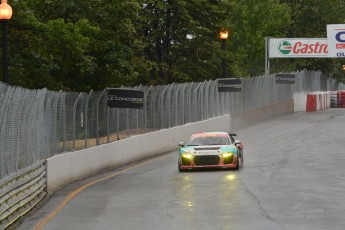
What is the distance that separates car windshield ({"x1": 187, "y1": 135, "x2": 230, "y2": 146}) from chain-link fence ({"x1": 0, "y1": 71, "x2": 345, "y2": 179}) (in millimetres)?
3052

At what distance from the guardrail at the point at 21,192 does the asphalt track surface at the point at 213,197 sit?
288 mm

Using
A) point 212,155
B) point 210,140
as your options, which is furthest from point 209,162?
point 210,140

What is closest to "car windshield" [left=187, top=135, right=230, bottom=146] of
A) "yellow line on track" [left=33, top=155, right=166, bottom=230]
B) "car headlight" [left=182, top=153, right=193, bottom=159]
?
"car headlight" [left=182, top=153, right=193, bottom=159]

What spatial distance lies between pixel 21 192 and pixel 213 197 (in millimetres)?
4164

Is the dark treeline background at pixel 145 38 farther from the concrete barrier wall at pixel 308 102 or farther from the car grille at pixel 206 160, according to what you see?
the car grille at pixel 206 160

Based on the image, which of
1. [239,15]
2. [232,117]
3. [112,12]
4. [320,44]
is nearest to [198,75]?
[232,117]

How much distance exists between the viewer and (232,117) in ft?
171

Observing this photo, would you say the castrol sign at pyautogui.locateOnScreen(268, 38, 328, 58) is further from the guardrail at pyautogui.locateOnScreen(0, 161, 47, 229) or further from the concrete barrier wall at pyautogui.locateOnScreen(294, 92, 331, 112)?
the guardrail at pyautogui.locateOnScreen(0, 161, 47, 229)

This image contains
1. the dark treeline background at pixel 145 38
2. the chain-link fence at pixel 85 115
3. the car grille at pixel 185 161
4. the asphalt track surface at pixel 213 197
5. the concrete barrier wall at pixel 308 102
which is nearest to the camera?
the asphalt track surface at pixel 213 197

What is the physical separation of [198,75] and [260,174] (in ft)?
115

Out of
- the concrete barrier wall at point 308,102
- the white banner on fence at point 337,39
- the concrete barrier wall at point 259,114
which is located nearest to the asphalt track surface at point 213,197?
the concrete barrier wall at point 259,114

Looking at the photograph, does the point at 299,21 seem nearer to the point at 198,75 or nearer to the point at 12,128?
the point at 198,75

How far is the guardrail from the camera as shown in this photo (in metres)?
16.3

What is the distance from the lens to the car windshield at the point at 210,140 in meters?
29.0
